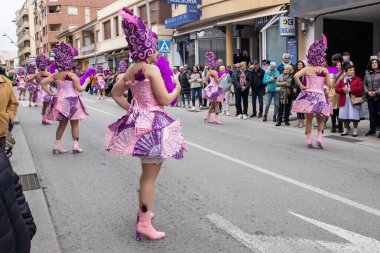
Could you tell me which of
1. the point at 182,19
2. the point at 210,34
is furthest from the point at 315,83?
the point at 182,19

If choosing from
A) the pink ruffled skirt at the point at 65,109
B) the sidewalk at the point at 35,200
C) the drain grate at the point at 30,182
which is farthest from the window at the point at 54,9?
the drain grate at the point at 30,182

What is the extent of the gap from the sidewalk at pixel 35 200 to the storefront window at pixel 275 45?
13125 mm

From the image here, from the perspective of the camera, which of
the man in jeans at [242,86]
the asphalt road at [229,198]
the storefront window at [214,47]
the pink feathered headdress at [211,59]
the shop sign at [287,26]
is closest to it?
the asphalt road at [229,198]

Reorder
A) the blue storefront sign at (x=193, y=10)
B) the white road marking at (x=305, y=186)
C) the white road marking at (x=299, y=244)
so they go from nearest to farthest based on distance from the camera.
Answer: the white road marking at (x=299, y=244) < the white road marking at (x=305, y=186) < the blue storefront sign at (x=193, y=10)

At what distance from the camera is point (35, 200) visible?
17.1ft

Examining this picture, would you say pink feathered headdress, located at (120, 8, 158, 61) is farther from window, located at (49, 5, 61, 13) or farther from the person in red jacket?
window, located at (49, 5, 61, 13)

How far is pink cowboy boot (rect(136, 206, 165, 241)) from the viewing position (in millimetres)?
3990

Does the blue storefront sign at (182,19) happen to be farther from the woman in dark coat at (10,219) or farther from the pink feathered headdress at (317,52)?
the woman in dark coat at (10,219)

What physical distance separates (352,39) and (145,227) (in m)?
16.9

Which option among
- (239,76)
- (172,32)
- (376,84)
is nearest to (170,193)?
(376,84)

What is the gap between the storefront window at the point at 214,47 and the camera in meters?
24.8

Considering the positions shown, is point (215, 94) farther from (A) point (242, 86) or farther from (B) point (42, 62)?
(B) point (42, 62)

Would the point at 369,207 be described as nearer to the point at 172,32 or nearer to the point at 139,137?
the point at 139,137

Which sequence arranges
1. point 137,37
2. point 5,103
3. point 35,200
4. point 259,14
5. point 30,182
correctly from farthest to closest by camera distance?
point 259,14 < point 30,182 < point 35,200 < point 5,103 < point 137,37
